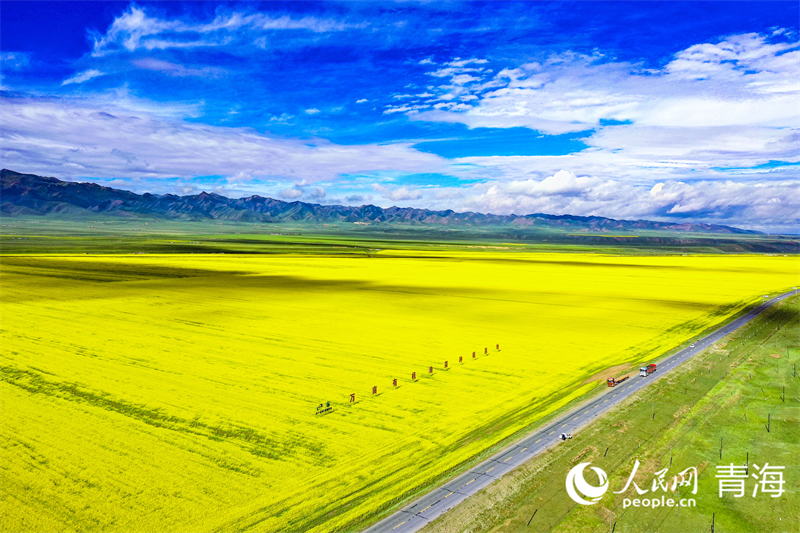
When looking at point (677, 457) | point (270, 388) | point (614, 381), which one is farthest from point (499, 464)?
point (270, 388)

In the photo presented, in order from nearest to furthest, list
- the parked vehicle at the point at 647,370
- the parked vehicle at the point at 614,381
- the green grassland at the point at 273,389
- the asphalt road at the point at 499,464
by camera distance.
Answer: the asphalt road at the point at 499,464, the green grassland at the point at 273,389, the parked vehicle at the point at 614,381, the parked vehicle at the point at 647,370

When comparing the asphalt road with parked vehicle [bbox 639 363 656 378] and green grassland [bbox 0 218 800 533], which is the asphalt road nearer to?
parked vehicle [bbox 639 363 656 378]

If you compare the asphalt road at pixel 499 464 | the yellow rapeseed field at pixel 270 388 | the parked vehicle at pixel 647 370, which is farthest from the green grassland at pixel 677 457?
the yellow rapeseed field at pixel 270 388

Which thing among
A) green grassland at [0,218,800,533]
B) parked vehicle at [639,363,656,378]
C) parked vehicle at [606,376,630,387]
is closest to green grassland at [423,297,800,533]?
parked vehicle at [639,363,656,378]

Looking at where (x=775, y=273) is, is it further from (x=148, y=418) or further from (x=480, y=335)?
(x=148, y=418)

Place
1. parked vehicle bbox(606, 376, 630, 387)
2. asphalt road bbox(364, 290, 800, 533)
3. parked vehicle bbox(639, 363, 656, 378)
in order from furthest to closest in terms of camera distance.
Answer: parked vehicle bbox(639, 363, 656, 378)
parked vehicle bbox(606, 376, 630, 387)
asphalt road bbox(364, 290, 800, 533)

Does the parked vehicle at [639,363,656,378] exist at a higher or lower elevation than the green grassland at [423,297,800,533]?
higher

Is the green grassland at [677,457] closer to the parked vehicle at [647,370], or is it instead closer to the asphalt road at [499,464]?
the asphalt road at [499,464]
